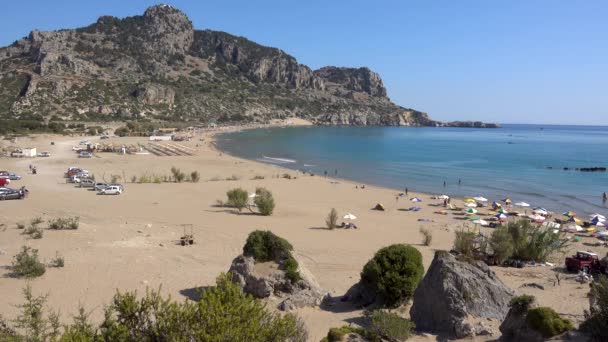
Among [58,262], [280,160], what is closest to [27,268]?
[58,262]

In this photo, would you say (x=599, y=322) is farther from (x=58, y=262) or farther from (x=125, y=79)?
(x=125, y=79)

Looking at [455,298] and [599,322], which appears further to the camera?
[455,298]

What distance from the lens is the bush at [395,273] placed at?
40.9 ft

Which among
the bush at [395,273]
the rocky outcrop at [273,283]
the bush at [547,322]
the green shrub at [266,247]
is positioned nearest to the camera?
the bush at [547,322]

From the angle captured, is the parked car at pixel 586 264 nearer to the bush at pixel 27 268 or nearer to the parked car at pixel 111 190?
the bush at pixel 27 268

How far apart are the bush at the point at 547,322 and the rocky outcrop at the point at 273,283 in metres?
5.67

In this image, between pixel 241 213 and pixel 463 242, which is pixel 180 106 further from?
pixel 463 242

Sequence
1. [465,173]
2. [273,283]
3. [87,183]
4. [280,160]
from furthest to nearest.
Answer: [280,160]
[465,173]
[87,183]
[273,283]

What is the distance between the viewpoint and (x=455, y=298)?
10930 mm

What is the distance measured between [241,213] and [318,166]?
115ft

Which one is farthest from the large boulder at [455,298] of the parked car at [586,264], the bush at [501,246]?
the parked car at [586,264]

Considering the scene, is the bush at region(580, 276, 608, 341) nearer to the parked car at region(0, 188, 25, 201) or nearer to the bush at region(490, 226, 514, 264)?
the bush at region(490, 226, 514, 264)

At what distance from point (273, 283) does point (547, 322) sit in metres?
7.02

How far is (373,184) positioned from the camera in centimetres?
4797
